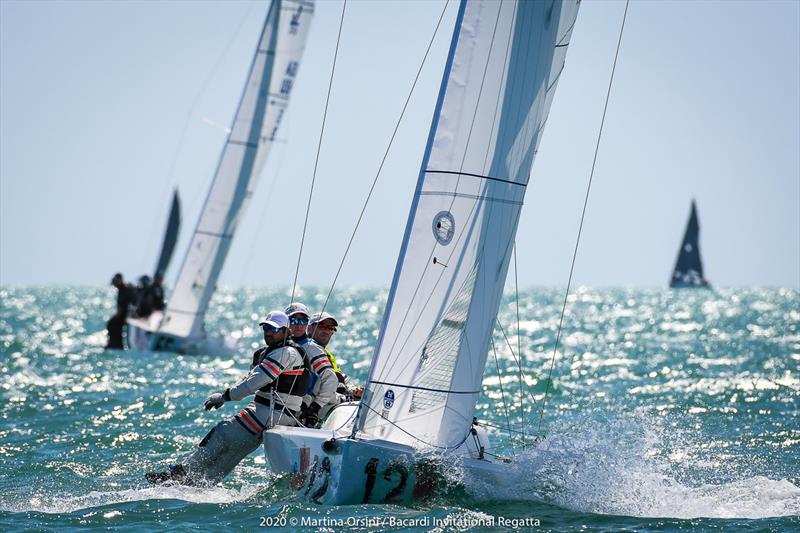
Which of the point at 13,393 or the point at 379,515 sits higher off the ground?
the point at 379,515

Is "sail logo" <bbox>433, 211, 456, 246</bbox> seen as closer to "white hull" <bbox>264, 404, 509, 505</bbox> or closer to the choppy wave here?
"white hull" <bbox>264, 404, 509, 505</bbox>

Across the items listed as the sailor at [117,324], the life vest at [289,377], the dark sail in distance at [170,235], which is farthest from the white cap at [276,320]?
the dark sail in distance at [170,235]

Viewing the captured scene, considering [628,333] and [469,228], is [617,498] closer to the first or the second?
[469,228]

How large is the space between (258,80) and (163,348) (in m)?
5.76

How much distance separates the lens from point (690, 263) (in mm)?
74438

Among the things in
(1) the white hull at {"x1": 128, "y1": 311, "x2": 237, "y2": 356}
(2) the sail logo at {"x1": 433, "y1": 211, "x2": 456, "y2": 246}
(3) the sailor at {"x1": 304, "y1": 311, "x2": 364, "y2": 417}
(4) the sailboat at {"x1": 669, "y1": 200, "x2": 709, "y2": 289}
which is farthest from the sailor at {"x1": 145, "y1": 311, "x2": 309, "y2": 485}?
(4) the sailboat at {"x1": 669, "y1": 200, "x2": 709, "y2": 289}

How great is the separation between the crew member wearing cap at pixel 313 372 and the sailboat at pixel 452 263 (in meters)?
1.00

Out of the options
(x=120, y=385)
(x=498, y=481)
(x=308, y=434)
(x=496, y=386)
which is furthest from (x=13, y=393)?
(x=498, y=481)

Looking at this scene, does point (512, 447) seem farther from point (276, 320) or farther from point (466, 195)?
point (466, 195)

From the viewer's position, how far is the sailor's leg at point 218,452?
29.1ft

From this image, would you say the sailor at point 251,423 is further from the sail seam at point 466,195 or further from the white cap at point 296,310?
the sail seam at point 466,195

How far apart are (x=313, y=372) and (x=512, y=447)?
2.48 metres

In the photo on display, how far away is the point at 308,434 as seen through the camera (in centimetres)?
826

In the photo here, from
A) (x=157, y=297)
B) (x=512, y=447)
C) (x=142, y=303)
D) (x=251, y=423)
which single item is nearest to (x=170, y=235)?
(x=157, y=297)
